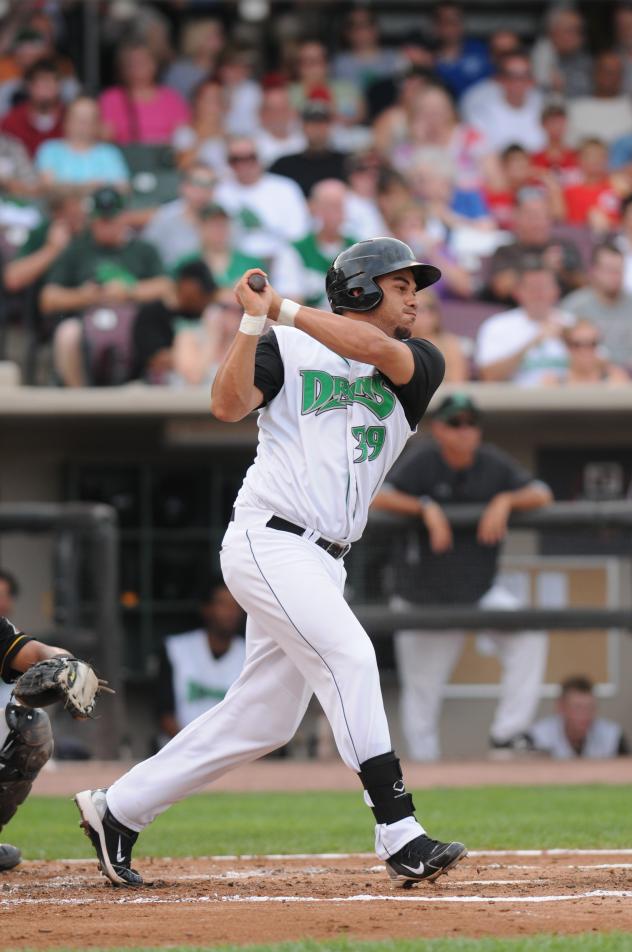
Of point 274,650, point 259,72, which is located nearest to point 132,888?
point 274,650

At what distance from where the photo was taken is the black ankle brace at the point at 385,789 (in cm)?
426

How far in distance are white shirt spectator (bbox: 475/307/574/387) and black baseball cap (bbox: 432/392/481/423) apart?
144 centimetres

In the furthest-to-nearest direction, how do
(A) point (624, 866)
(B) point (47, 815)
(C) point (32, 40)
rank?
(C) point (32, 40), (B) point (47, 815), (A) point (624, 866)

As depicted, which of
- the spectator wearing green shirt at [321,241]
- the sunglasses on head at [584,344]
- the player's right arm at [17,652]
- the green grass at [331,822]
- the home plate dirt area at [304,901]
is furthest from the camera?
the spectator wearing green shirt at [321,241]

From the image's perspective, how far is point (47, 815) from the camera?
6793mm

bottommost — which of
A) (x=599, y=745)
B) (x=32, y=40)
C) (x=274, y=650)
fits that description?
(x=599, y=745)

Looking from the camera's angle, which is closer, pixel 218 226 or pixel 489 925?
pixel 489 925

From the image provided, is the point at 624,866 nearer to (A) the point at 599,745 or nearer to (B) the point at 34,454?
(A) the point at 599,745

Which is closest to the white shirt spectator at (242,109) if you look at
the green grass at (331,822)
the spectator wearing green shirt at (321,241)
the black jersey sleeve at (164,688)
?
the spectator wearing green shirt at (321,241)

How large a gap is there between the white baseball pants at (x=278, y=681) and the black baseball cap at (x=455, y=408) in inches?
170

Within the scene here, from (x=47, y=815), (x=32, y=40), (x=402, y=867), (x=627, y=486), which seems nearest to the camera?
(x=402, y=867)

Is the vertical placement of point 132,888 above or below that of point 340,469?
below

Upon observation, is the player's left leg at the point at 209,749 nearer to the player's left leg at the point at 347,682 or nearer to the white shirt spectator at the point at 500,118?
the player's left leg at the point at 347,682

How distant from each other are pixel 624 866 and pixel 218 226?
6.78 meters
